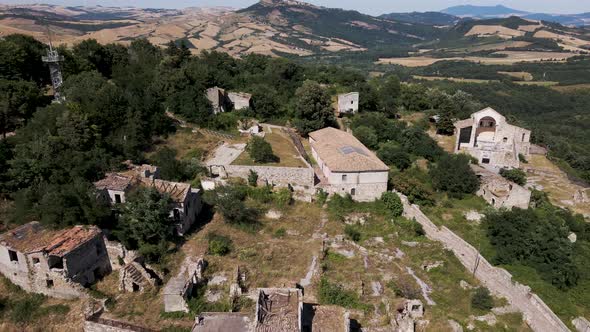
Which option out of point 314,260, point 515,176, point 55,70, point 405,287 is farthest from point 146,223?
point 515,176

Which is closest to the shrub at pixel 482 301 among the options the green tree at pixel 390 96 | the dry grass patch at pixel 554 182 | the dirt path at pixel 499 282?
the dirt path at pixel 499 282

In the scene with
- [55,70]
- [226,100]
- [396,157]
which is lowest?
[396,157]

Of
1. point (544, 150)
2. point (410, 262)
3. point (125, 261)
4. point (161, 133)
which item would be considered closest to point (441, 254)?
point (410, 262)

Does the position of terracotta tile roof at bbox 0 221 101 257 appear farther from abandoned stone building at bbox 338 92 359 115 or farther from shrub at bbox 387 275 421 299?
abandoned stone building at bbox 338 92 359 115

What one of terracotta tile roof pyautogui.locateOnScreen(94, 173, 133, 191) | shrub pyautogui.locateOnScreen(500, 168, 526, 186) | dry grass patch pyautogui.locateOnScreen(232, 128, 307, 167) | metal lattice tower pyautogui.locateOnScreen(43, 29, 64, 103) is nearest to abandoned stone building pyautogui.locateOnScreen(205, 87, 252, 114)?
dry grass patch pyautogui.locateOnScreen(232, 128, 307, 167)

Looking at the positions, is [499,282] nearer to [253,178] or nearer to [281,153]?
[253,178]
